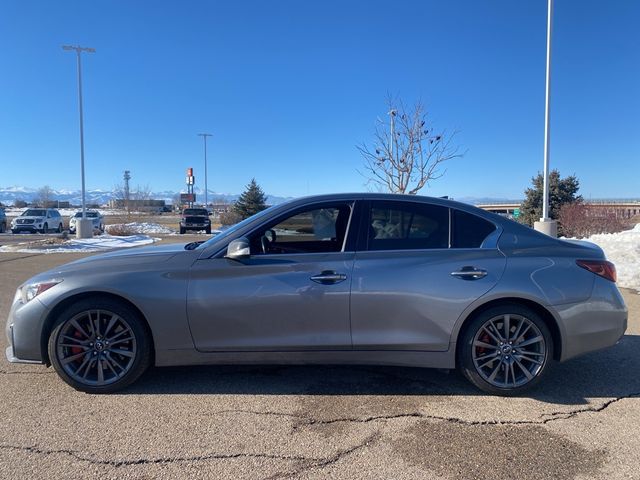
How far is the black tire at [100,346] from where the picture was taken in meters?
3.69

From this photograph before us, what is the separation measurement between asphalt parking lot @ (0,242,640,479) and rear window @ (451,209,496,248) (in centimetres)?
123

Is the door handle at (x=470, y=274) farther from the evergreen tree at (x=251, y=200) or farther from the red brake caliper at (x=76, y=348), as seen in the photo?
the evergreen tree at (x=251, y=200)

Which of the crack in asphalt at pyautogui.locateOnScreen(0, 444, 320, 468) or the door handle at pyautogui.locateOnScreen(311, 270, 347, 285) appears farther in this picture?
the door handle at pyautogui.locateOnScreen(311, 270, 347, 285)

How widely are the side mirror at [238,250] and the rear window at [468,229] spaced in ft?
5.46

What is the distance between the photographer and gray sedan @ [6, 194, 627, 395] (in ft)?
12.0

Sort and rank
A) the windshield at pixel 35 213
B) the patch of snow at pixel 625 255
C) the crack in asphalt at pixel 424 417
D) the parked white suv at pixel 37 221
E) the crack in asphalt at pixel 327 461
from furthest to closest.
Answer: the windshield at pixel 35 213 < the parked white suv at pixel 37 221 < the patch of snow at pixel 625 255 < the crack in asphalt at pixel 424 417 < the crack in asphalt at pixel 327 461

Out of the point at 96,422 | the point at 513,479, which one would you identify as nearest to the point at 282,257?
the point at 96,422

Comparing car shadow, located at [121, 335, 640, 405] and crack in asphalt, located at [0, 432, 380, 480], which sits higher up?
car shadow, located at [121, 335, 640, 405]

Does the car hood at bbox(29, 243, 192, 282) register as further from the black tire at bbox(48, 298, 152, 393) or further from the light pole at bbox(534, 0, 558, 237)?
the light pole at bbox(534, 0, 558, 237)

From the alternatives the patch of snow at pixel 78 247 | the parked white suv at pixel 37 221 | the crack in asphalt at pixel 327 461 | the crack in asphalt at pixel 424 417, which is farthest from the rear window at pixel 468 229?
Answer: the parked white suv at pixel 37 221

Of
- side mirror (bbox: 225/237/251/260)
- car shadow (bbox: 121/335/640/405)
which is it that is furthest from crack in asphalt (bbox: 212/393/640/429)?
side mirror (bbox: 225/237/251/260)

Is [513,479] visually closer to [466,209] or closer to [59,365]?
[466,209]

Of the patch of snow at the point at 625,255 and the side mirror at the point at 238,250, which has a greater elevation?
the side mirror at the point at 238,250

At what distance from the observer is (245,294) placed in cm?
367
